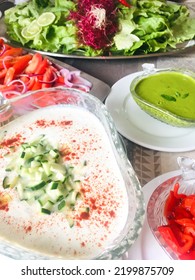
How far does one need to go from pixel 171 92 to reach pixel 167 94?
0.02 meters

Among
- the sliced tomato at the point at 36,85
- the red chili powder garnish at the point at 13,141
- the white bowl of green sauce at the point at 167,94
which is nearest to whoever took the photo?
the red chili powder garnish at the point at 13,141

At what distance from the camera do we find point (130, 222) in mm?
950

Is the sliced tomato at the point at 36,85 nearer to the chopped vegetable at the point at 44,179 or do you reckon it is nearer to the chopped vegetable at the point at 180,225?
the chopped vegetable at the point at 44,179

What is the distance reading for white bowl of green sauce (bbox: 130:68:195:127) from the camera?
132 centimetres

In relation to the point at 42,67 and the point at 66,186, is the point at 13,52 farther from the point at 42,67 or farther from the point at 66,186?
the point at 66,186

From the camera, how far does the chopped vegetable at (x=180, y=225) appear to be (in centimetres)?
97

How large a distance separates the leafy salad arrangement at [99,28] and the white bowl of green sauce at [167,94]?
28cm

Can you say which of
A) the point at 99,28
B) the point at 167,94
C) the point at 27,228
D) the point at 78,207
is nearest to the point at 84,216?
the point at 78,207

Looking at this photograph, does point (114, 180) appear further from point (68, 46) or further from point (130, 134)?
point (68, 46)

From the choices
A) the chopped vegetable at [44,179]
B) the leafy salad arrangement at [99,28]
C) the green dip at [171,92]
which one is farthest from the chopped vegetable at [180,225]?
the leafy salad arrangement at [99,28]

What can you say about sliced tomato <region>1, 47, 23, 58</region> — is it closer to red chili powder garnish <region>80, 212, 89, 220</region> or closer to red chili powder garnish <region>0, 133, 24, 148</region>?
red chili powder garnish <region>0, 133, 24, 148</region>

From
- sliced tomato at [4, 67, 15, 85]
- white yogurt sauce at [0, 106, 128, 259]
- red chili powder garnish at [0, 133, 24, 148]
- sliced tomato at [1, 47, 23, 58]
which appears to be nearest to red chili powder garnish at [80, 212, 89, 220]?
white yogurt sauce at [0, 106, 128, 259]

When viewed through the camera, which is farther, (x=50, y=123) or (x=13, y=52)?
(x=13, y=52)

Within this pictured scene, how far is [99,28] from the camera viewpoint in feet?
5.71
